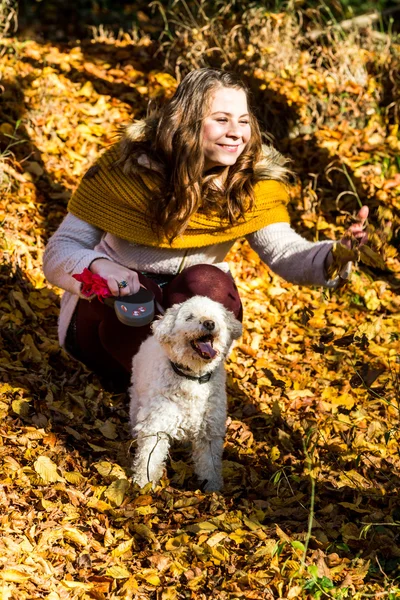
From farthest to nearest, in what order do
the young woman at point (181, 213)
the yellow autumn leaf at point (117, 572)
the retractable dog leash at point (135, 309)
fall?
the young woman at point (181, 213), the retractable dog leash at point (135, 309), the yellow autumn leaf at point (117, 572)

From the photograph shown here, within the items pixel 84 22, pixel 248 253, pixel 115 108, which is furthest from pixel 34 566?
pixel 84 22

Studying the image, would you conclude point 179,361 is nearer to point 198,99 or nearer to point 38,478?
point 38,478

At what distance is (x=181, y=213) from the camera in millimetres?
3613

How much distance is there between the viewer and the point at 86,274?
329cm

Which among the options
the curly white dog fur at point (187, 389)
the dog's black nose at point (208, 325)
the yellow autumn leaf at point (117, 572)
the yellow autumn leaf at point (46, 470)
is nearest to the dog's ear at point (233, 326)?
the curly white dog fur at point (187, 389)

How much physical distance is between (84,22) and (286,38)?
2.97 meters

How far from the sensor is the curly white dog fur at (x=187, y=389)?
306 cm

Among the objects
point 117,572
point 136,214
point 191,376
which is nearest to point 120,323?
point 136,214

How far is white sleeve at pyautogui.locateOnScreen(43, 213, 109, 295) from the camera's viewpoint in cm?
354

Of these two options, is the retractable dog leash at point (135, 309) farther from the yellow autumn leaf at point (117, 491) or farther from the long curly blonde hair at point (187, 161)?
the yellow autumn leaf at point (117, 491)

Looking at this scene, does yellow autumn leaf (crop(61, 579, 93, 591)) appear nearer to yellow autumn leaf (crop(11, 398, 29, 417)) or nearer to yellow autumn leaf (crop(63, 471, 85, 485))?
yellow autumn leaf (crop(63, 471, 85, 485))

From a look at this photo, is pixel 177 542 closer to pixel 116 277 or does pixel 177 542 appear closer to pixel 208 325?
pixel 208 325

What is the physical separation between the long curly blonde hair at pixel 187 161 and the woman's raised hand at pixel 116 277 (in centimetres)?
40

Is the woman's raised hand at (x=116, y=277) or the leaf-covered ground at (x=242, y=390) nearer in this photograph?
the leaf-covered ground at (x=242, y=390)
